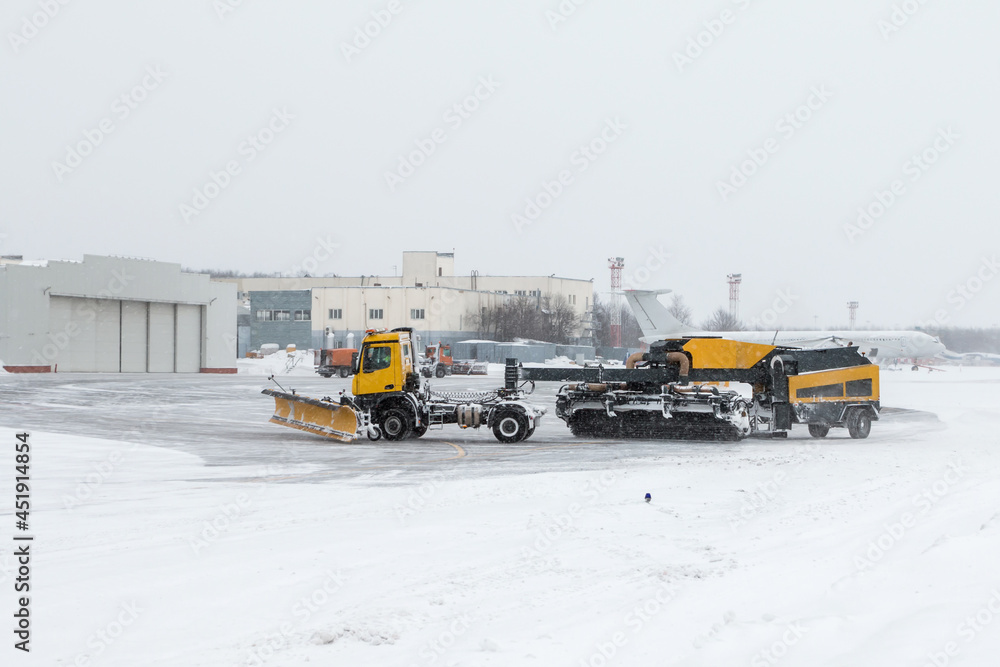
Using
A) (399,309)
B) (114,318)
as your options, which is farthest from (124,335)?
(399,309)

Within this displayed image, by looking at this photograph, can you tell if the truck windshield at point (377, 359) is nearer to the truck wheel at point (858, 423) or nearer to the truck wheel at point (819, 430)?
the truck wheel at point (819, 430)

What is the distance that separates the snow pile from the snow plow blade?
42031 mm

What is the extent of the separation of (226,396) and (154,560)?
30358mm

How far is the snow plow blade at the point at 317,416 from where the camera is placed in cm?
2002

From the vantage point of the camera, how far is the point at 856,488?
1262 centimetres

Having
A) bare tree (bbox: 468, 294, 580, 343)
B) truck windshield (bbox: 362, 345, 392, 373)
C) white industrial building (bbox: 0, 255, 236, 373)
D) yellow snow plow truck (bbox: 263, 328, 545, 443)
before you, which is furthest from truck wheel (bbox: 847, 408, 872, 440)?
bare tree (bbox: 468, 294, 580, 343)

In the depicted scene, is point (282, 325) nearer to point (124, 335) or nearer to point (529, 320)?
point (529, 320)

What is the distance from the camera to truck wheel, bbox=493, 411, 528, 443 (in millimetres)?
20547

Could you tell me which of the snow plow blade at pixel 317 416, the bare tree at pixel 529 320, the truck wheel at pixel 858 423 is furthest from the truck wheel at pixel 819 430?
the bare tree at pixel 529 320

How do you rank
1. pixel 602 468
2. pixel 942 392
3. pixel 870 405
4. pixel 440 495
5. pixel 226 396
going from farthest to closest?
pixel 942 392, pixel 226 396, pixel 870 405, pixel 602 468, pixel 440 495

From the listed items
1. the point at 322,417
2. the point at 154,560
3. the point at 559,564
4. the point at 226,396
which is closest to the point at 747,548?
the point at 559,564

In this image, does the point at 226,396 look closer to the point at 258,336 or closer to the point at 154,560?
the point at 154,560

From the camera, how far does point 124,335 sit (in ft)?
194

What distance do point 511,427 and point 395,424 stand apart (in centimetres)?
260
